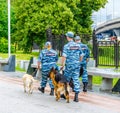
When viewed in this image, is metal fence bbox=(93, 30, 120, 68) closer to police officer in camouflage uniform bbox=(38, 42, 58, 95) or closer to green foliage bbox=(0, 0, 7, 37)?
police officer in camouflage uniform bbox=(38, 42, 58, 95)

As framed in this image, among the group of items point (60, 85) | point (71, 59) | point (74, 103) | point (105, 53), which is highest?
point (105, 53)

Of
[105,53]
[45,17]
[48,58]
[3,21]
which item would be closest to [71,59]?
[48,58]

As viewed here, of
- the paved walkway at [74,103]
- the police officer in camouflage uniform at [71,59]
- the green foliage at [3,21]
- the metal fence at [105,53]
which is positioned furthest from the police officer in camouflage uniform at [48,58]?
the green foliage at [3,21]

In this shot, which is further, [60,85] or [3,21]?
[3,21]

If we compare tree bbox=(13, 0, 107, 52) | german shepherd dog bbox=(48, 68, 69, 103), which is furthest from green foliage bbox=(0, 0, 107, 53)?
german shepherd dog bbox=(48, 68, 69, 103)

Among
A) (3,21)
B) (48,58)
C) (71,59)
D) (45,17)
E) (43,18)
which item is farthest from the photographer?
(3,21)

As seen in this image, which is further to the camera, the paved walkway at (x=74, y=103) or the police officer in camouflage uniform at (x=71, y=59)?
the police officer in camouflage uniform at (x=71, y=59)

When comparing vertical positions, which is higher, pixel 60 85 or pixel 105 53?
pixel 105 53

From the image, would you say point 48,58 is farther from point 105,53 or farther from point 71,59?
point 105,53

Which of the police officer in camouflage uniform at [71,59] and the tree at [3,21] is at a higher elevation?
the tree at [3,21]

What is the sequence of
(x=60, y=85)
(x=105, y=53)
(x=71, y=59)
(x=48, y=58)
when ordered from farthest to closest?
(x=105, y=53)
(x=48, y=58)
(x=71, y=59)
(x=60, y=85)

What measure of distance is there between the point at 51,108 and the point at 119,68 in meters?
7.05

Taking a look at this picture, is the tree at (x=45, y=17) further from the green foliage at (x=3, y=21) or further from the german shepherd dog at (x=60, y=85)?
the german shepherd dog at (x=60, y=85)

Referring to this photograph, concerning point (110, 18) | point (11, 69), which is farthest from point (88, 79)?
point (110, 18)
